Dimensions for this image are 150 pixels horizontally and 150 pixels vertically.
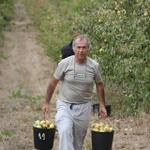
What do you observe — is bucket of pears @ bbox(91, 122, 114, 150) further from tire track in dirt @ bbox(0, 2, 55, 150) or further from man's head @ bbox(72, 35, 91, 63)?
tire track in dirt @ bbox(0, 2, 55, 150)

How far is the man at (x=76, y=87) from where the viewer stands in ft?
18.4

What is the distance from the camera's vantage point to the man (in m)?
5.61

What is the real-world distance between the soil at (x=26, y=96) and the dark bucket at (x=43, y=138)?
1242 mm

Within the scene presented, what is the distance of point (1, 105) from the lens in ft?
35.9

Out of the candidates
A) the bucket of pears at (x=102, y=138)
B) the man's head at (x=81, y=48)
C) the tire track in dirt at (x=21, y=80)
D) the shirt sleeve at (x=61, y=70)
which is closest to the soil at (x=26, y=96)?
the tire track in dirt at (x=21, y=80)

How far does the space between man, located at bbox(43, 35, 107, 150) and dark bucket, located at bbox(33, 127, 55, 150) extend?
0.34 metres

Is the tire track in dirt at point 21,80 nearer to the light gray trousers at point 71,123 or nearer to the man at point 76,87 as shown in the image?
the light gray trousers at point 71,123

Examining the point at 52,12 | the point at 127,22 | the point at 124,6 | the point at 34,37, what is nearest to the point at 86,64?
the point at 127,22

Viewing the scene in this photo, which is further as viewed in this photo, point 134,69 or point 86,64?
point 134,69

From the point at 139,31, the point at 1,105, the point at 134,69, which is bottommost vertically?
the point at 1,105

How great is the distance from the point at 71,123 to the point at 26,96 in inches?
274

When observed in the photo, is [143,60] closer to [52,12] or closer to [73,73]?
[73,73]

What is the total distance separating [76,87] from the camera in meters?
5.70

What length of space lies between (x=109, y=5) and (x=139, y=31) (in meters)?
2.91
